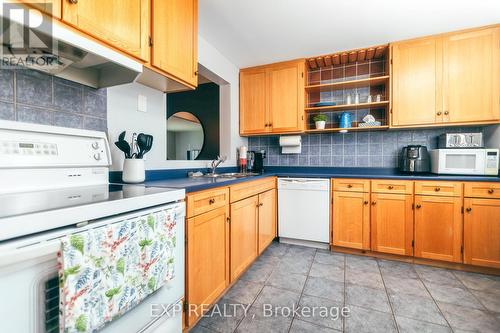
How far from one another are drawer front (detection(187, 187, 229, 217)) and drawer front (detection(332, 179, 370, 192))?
1399 millimetres

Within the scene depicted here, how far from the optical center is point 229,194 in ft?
5.55

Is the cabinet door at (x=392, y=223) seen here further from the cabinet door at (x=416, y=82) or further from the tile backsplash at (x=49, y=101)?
the tile backsplash at (x=49, y=101)

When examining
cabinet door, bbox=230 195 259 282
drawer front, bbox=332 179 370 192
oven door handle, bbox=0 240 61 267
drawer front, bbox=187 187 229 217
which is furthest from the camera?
drawer front, bbox=332 179 370 192

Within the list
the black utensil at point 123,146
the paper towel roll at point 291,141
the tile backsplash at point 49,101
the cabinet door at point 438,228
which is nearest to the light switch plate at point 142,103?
the tile backsplash at point 49,101

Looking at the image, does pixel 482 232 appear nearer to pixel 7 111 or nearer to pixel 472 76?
pixel 472 76

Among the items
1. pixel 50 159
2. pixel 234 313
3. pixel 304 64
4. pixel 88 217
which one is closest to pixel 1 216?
pixel 88 217

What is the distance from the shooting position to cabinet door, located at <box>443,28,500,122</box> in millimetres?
2139

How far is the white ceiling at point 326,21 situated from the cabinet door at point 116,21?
76 cm

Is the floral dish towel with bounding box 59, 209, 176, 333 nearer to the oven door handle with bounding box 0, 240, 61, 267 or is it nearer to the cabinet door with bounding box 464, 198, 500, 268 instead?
the oven door handle with bounding box 0, 240, 61, 267

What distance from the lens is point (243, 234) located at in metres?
1.92

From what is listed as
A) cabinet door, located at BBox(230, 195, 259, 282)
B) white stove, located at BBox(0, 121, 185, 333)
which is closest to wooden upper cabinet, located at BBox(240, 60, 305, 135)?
cabinet door, located at BBox(230, 195, 259, 282)

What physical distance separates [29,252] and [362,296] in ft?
6.28

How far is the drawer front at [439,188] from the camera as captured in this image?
208 cm

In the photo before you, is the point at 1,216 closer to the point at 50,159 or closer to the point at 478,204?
the point at 50,159
